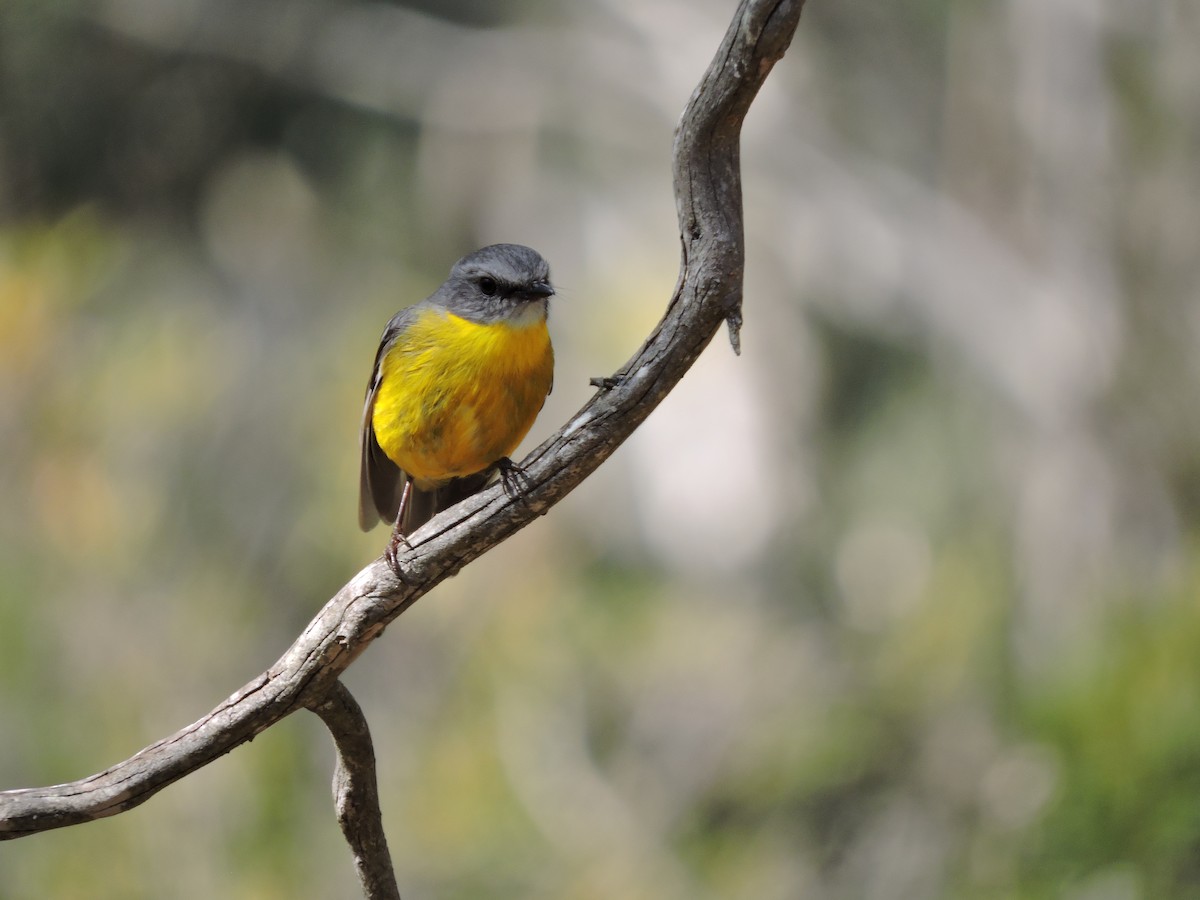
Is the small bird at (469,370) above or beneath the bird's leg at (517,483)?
above

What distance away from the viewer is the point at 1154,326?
34.2ft

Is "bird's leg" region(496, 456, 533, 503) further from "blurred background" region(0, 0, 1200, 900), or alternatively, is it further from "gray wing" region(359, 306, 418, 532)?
"blurred background" region(0, 0, 1200, 900)

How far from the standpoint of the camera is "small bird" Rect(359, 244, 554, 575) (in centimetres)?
446

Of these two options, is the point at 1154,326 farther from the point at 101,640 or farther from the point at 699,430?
the point at 101,640

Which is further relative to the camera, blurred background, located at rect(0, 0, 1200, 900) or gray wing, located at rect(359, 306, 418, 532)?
blurred background, located at rect(0, 0, 1200, 900)

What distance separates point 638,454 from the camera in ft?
45.3

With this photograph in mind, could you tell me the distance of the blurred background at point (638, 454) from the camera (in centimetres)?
794

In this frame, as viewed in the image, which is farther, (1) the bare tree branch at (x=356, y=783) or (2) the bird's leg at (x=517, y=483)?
(1) the bare tree branch at (x=356, y=783)

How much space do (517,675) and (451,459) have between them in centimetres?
563

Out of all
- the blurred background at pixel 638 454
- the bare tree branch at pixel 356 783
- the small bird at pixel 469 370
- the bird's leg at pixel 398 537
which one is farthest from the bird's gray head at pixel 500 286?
the blurred background at pixel 638 454

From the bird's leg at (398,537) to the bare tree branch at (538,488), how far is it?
0.09 feet

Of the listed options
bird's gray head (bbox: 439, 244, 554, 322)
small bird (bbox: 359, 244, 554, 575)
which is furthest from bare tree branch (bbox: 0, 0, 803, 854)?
bird's gray head (bbox: 439, 244, 554, 322)

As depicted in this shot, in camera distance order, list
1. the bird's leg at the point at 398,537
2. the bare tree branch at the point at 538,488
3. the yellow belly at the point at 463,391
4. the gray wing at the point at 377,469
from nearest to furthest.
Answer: the bare tree branch at the point at 538,488
the bird's leg at the point at 398,537
the yellow belly at the point at 463,391
the gray wing at the point at 377,469

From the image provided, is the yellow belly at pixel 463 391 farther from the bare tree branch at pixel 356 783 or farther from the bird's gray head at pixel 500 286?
the bare tree branch at pixel 356 783
